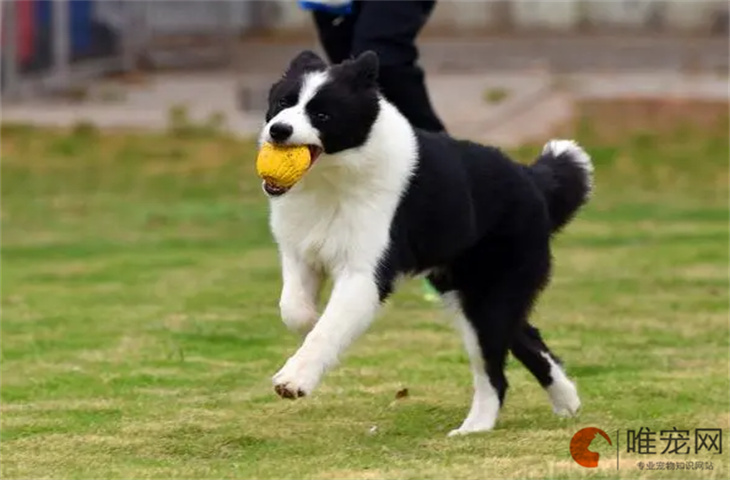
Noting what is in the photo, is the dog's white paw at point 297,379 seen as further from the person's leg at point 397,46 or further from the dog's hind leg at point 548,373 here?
the person's leg at point 397,46

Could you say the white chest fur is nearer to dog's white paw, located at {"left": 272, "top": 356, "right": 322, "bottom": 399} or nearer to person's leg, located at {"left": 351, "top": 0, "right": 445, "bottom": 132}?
dog's white paw, located at {"left": 272, "top": 356, "right": 322, "bottom": 399}

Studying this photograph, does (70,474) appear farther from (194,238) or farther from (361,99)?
(194,238)

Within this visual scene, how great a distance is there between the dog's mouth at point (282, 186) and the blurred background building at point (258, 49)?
12822 mm

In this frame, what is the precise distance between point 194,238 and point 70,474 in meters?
6.87

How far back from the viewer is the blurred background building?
19266 millimetres

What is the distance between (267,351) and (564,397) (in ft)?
6.15

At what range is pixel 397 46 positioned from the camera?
748 centimetres

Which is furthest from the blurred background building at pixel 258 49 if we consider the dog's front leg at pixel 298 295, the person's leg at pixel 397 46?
the dog's front leg at pixel 298 295

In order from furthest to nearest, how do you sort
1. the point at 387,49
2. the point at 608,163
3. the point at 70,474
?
the point at 608,163 → the point at 387,49 → the point at 70,474

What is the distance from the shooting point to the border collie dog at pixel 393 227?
5414 millimetres

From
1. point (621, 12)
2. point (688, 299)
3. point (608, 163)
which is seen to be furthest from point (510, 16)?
point (688, 299)

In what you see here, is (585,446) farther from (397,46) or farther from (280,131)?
(397,46)

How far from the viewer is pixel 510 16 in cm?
2273

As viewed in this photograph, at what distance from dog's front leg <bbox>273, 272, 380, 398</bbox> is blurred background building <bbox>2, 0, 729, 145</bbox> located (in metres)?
12.8
